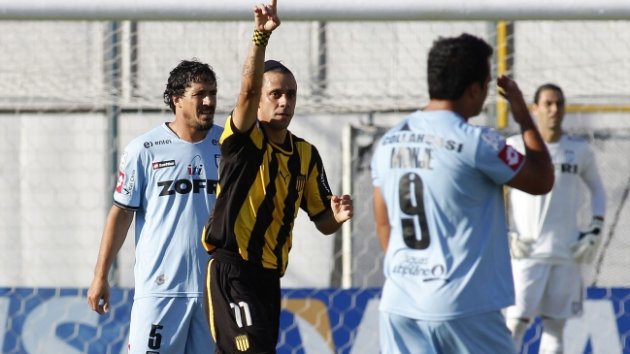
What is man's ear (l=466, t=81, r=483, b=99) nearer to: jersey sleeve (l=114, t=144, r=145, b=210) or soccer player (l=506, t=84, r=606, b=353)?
jersey sleeve (l=114, t=144, r=145, b=210)

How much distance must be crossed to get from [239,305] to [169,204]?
2.55ft

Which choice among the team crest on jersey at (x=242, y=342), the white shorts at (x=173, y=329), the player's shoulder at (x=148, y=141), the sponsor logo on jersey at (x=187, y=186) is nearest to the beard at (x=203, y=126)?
the player's shoulder at (x=148, y=141)

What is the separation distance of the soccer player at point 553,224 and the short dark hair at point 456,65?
12.2 ft

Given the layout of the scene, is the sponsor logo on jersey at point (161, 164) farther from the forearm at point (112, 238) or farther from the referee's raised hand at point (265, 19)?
the referee's raised hand at point (265, 19)

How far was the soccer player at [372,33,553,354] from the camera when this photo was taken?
12.8ft

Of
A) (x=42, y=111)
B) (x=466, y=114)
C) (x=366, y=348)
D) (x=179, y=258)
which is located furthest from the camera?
(x=42, y=111)

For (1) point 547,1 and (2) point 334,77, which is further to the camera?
(2) point 334,77

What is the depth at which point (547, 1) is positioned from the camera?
233 inches

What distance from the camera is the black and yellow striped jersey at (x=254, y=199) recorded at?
477 centimetres

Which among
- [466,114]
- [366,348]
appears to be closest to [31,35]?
[366,348]

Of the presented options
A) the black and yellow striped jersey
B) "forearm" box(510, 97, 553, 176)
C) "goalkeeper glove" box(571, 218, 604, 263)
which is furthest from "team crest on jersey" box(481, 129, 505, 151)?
"goalkeeper glove" box(571, 218, 604, 263)

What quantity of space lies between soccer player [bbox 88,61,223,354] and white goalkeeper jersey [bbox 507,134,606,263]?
9.61ft

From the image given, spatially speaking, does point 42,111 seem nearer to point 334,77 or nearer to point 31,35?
point 31,35

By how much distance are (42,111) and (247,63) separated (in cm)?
438
